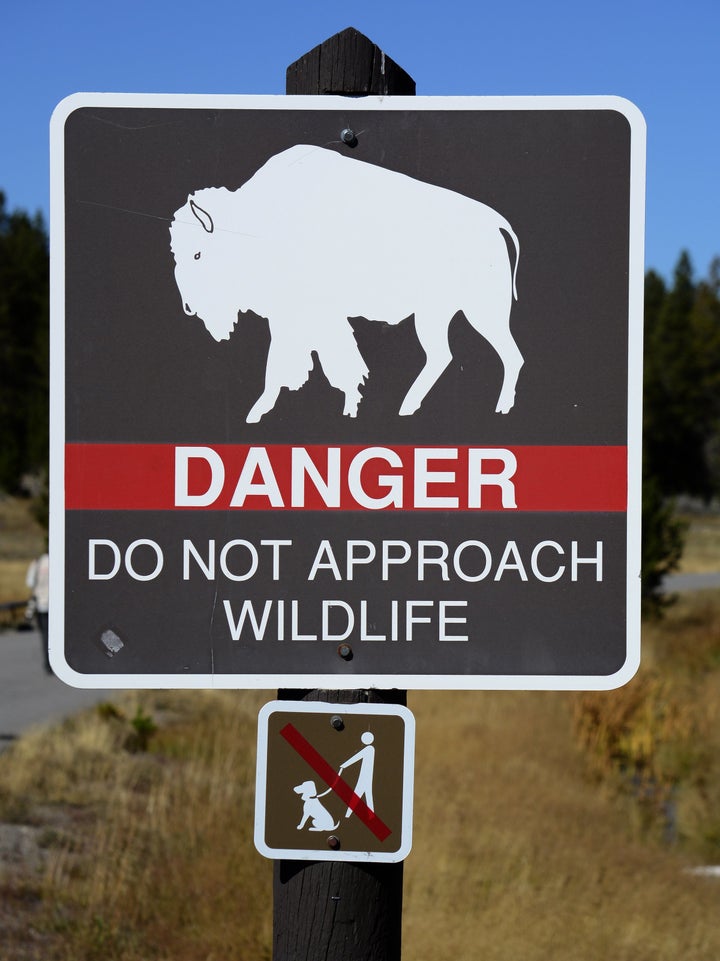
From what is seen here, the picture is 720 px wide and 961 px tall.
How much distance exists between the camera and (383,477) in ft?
6.69

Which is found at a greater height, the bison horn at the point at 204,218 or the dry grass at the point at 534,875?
the bison horn at the point at 204,218

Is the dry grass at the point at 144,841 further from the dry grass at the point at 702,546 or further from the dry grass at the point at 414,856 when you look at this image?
the dry grass at the point at 702,546

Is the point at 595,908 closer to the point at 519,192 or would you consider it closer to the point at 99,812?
the point at 99,812

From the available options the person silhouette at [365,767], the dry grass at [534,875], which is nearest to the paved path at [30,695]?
the dry grass at [534,875]

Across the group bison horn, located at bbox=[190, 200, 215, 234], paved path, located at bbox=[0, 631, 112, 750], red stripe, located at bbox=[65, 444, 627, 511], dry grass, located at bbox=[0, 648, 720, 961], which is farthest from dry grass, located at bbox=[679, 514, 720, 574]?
bison horn, located at bbox=[190, 200, 215, 234]

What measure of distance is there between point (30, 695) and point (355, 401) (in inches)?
470

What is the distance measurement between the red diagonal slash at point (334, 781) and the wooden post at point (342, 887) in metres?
0.07

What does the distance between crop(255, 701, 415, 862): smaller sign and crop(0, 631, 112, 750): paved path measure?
27.6 ft

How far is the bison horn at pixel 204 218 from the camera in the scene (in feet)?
6.73

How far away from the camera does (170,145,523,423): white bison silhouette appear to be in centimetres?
203

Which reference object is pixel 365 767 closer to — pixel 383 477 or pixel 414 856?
pixel 383 477

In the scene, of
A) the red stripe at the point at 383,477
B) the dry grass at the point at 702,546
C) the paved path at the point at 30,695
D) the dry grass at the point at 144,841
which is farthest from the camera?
the dry grass at the point at 702,546

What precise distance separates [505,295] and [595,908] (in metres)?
4.44

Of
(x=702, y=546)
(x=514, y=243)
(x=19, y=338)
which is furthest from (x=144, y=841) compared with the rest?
(x=702, y=546)
